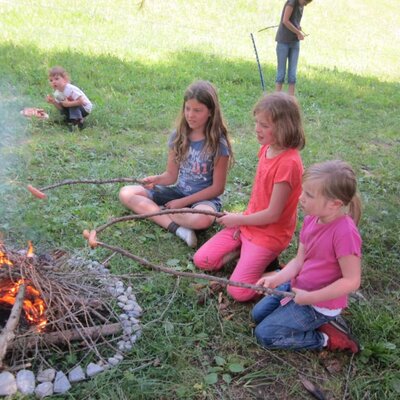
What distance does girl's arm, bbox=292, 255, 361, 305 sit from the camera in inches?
83.1

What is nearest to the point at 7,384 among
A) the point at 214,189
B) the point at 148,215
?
the point at 148,215

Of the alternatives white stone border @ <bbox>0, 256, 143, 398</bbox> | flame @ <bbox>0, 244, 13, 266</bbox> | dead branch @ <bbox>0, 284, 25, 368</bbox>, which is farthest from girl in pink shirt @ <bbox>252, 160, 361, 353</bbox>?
flame @ <bbox>0, 244, 13, 266</bbox>

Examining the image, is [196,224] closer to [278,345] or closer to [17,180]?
[278,345]

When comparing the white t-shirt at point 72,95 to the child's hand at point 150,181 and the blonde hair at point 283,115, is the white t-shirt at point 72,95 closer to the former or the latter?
the child's hand at point 150,181

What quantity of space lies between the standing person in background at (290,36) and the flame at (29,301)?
509cm

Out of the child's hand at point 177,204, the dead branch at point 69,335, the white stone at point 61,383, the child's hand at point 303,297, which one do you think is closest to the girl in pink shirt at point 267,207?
the child's hand at point 177,204

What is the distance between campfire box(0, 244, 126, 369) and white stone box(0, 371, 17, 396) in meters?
0.06

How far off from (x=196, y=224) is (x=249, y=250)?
0.57 meters

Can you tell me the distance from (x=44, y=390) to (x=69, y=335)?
0.29m

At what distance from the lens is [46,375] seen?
80.5 inches

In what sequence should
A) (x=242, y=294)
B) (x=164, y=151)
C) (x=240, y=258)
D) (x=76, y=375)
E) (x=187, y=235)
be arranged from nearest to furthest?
(x=76, y=375) < (x=242, y=294) < (x=240, y=258) < (x=187, y=235) < (x=164, y=151)

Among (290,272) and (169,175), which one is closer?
(290,272)

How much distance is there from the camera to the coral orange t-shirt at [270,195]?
104 inches

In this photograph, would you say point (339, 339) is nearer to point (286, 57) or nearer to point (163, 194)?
point (163, 194)
